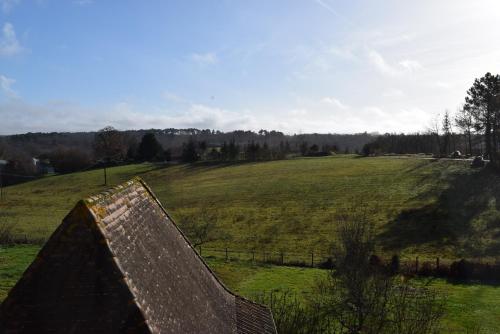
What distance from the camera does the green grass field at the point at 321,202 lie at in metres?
40.8

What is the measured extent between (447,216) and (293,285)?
22.9 m

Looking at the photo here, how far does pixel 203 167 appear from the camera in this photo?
95.6 metres

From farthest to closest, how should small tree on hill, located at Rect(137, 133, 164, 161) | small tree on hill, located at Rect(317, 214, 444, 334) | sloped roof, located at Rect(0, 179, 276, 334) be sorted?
1. small tree on hill, located at Rect(137, 133, 164, 161)
2. small tree on hill, located at Rect(317, 214, 444, 334)
3. sloped roof, located at Rect(0, 179, 276, 334)

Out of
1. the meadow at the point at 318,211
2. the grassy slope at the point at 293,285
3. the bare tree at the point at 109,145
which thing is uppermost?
the bare tree at the point at 109,145

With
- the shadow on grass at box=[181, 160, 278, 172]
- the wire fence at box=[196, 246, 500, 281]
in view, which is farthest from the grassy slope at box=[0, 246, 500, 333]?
the shadow on grass at box=[181, 160, 278, 172]

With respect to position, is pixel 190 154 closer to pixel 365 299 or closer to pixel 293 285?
pixel 293 285

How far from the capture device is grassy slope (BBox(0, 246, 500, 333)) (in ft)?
77.3

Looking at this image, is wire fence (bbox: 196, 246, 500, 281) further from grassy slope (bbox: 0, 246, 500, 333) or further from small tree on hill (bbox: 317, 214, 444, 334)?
small tree on hill (bbox: 317, 214, 444, 334)

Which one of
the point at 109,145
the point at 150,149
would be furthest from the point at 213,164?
the point at 109,145

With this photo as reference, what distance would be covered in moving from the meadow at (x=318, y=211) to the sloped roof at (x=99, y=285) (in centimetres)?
1836

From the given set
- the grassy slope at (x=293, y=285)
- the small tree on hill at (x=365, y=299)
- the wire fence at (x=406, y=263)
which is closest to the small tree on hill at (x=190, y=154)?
the wire fence at (x=406, y=263)

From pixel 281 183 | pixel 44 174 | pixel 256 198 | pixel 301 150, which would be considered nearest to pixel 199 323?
pixel 256 198

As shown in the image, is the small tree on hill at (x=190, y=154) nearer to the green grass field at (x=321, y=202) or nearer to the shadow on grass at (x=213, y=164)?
the shadow on grass at (x=213, y=164)

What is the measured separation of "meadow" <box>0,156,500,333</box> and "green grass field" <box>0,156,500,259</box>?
120 millimetres
